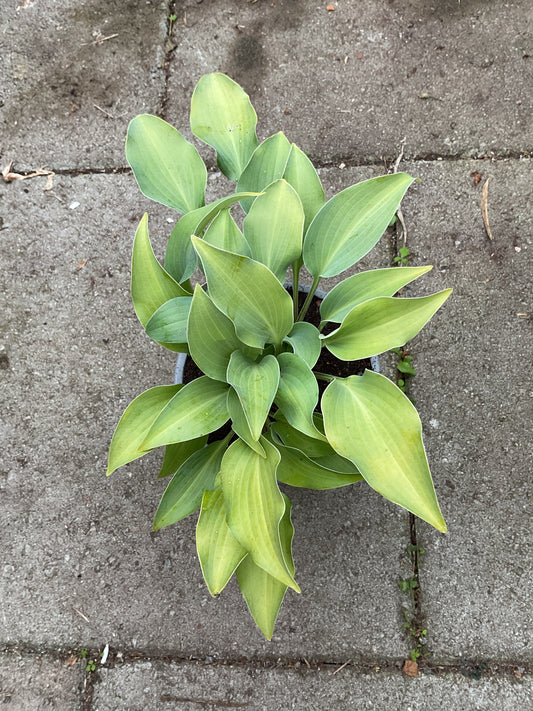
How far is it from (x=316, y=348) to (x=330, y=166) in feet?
3.00

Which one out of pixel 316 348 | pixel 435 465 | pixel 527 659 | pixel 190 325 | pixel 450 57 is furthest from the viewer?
pixel 450 57

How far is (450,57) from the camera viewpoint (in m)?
1.71

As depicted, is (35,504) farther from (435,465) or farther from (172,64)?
(172,64)

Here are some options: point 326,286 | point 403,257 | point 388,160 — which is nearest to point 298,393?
point 326,286

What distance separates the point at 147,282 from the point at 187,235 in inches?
4.7

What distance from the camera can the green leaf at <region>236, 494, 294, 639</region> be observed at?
3.40 ft

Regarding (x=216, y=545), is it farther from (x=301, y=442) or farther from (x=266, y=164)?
(x=266, y=164)

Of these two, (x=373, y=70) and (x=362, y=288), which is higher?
(x=373, y=70)

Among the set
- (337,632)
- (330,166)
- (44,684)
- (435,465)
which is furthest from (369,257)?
(44,684)

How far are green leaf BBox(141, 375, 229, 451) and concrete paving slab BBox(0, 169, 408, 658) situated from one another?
61 cm

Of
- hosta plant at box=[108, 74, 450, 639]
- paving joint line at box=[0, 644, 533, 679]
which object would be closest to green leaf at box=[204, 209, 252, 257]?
hosta plant at box=[108, 74, 450, 639]

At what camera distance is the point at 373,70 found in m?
1.72

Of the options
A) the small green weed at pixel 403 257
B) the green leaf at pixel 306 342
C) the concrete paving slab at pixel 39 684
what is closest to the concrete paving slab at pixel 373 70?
the small green weed at pixel 403 257

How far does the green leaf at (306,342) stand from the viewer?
963 millimetres
